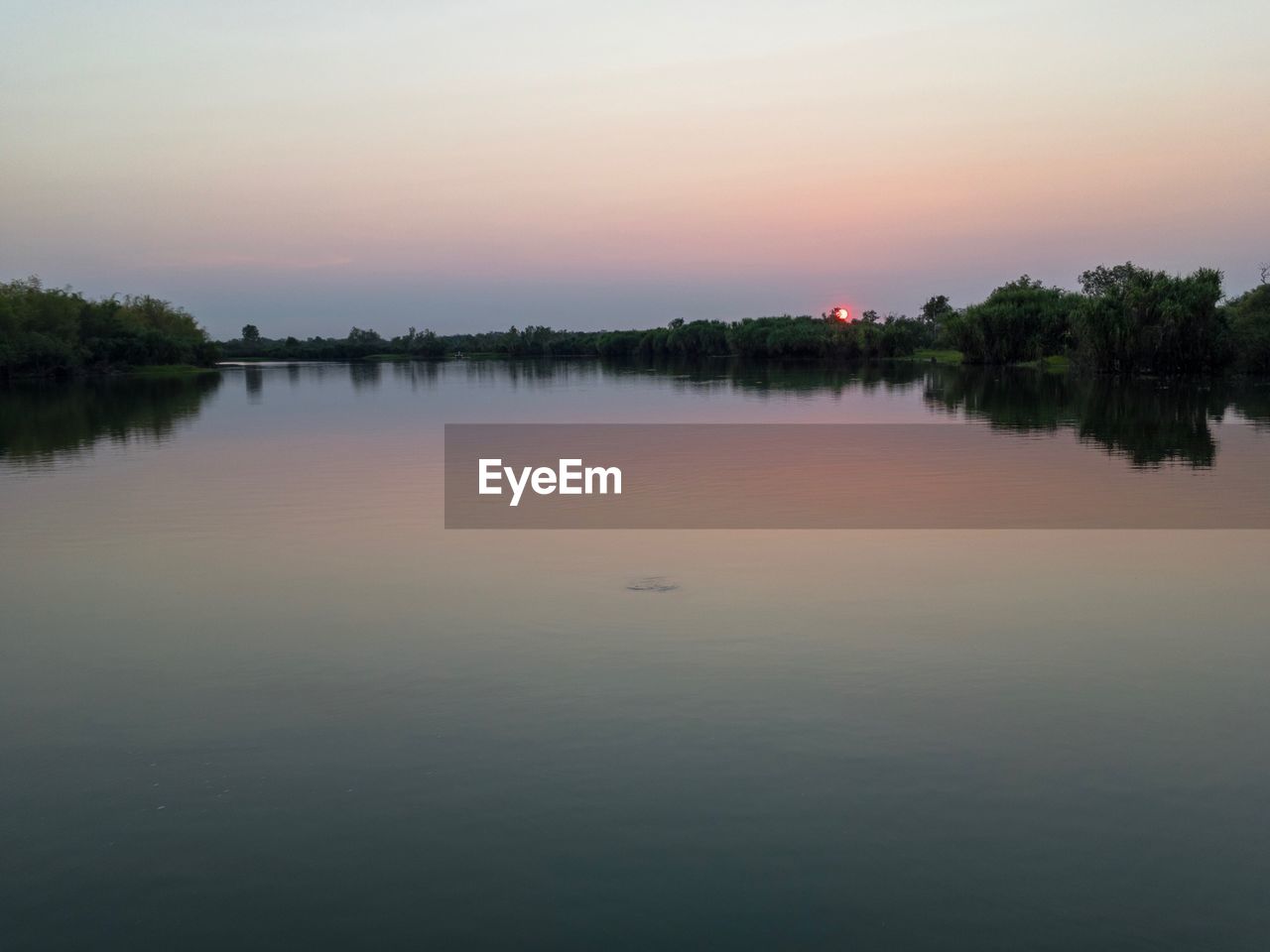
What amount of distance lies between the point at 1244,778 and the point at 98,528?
16.1 metres

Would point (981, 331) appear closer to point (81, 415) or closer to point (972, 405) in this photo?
point (972, 405)

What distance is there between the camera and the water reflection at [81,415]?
101ft

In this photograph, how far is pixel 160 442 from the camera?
31.4 meters

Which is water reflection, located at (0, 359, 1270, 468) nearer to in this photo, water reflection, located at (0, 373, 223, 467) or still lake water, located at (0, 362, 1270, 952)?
water reflection, located at (0, 373, 223, 467)

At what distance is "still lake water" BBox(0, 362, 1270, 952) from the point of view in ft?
19.3

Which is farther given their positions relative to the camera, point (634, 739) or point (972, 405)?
point (972, 405)

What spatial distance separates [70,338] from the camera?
83562 mm

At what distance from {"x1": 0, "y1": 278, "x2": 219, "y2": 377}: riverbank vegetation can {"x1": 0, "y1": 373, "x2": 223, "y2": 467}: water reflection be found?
4.51m

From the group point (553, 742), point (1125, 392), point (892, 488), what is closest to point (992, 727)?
point (553, 742)

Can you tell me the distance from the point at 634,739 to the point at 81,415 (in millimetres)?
41846

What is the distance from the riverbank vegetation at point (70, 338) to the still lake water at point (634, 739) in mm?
68435

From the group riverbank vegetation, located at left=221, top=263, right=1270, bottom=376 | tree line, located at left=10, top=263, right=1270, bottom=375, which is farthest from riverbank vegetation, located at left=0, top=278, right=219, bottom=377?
riverbank vegetation, located at left=221, top=263, right=1270, bottom=376

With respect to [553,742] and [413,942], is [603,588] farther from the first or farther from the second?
[413,942]

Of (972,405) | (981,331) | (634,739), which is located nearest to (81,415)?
(972,405)
